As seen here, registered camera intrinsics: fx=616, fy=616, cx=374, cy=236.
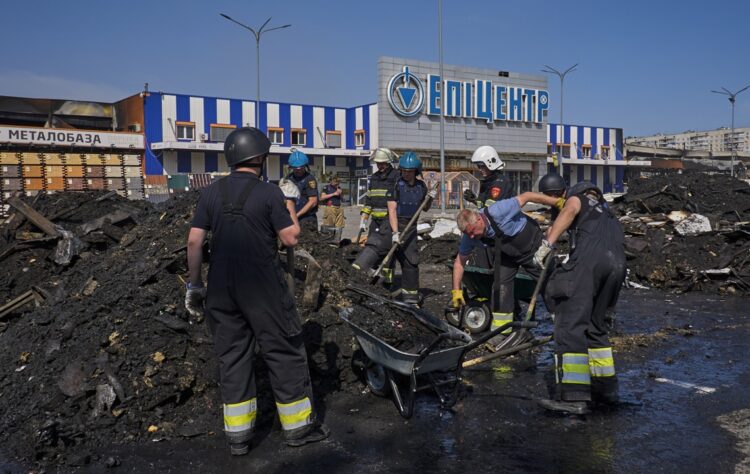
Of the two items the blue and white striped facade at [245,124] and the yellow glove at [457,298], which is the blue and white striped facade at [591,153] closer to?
the blue and white striped facade at [245,124]

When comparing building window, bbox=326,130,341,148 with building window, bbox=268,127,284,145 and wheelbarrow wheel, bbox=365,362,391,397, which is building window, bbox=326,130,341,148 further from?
wheelbarrow wheel, bbox=365,362,391,397

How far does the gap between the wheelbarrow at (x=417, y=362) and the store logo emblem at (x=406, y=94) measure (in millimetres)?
30166

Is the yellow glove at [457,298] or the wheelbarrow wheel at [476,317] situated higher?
the yellow glove at [457,298]

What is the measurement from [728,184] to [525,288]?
12.9 m

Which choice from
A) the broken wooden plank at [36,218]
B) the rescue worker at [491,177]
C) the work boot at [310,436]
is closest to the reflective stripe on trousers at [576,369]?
the work boot at [310,436]

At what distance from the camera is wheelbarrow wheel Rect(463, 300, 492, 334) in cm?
679

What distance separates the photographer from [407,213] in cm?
824

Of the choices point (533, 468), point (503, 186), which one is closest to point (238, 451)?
point (533, 468)

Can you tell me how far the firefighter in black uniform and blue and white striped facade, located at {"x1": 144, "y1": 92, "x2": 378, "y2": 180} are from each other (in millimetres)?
26233

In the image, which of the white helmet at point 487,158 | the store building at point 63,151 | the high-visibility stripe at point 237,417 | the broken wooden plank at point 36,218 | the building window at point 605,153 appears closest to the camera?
the high-visibility stripe at point 237,417

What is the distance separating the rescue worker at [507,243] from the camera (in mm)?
5676

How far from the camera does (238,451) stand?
3.82m

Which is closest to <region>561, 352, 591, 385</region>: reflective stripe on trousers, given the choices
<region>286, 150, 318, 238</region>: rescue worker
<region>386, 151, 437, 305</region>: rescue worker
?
<region>386, 151, 437, 305</region>: rescue worker

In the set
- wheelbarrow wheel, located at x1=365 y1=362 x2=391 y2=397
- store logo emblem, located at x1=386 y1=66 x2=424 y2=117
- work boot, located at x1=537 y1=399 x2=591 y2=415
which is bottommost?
work boot, located at x1=537 y1=399 x2=591 y2=415
